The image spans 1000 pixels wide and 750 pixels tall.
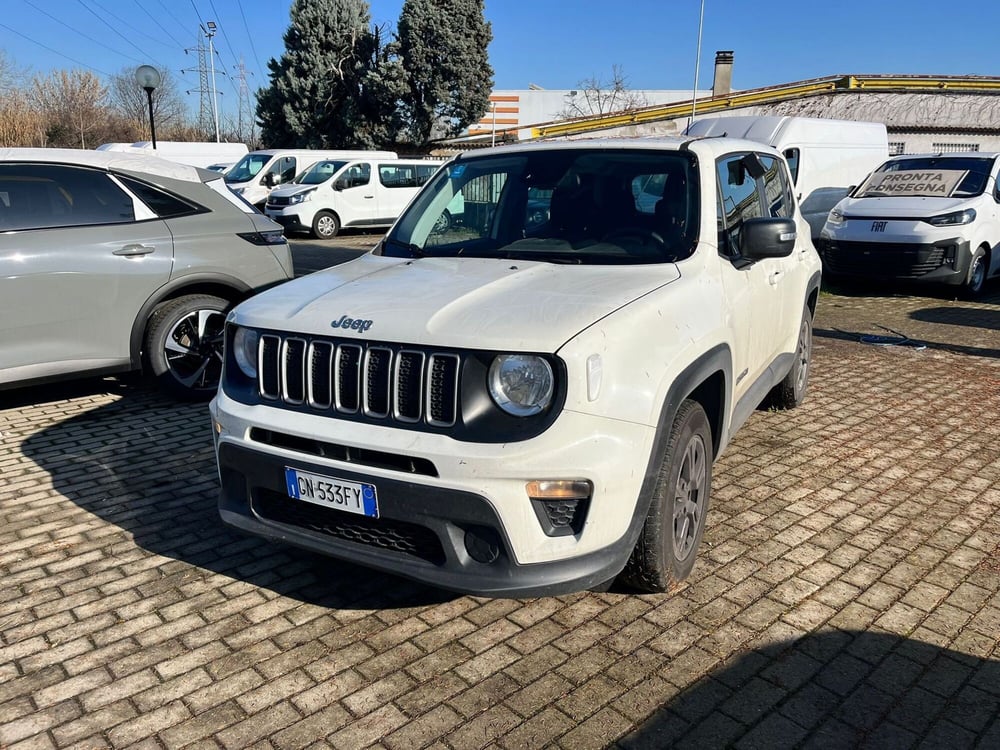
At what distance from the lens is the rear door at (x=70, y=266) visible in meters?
5.43

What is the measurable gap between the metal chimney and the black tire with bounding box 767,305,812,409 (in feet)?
119

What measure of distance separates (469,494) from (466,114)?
121 ft

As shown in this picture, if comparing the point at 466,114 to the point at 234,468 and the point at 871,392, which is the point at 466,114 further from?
the point at 234,468

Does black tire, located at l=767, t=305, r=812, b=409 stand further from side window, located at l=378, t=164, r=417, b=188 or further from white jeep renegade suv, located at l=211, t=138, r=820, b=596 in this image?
side window, located at l=378, t=164, r=417, b=188

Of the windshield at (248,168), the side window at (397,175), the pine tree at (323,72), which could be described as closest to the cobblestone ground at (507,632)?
the side window at (397,175)

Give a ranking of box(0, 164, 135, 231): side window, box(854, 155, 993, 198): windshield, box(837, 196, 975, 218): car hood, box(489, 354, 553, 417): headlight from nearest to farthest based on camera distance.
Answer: box(489, 354, 553, 417): headlight → box(0, 164, 135, 231): side window → box(837, 196, 975, 218): car hood → box(854, 155, 993, 198): windshield

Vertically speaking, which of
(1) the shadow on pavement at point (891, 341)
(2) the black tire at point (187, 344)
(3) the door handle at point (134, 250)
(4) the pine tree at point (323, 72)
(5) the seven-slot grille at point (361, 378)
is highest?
(4) the pine tree at point (323, 72)

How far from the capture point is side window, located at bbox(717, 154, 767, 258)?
4.06 m

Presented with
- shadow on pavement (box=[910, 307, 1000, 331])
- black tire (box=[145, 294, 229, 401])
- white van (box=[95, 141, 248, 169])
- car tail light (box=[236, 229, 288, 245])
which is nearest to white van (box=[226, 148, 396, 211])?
white van (box=[95, 141, 248, 169])

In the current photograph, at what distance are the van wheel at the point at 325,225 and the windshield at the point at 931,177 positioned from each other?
39.1 ft

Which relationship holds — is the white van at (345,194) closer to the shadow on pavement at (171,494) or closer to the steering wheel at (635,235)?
the shadow on pavement at (171,494)

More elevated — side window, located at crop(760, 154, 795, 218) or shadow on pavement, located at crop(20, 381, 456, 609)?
side window, located at crop(760, 154, 795, 218)

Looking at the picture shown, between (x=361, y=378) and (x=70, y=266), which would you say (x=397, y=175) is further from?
(x=361, y=378)

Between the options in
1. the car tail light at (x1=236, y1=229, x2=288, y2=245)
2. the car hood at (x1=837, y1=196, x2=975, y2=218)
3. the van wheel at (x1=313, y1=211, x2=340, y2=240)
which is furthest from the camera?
the van wheel at (x1=313, y1=211, x2=340, y2=240)
